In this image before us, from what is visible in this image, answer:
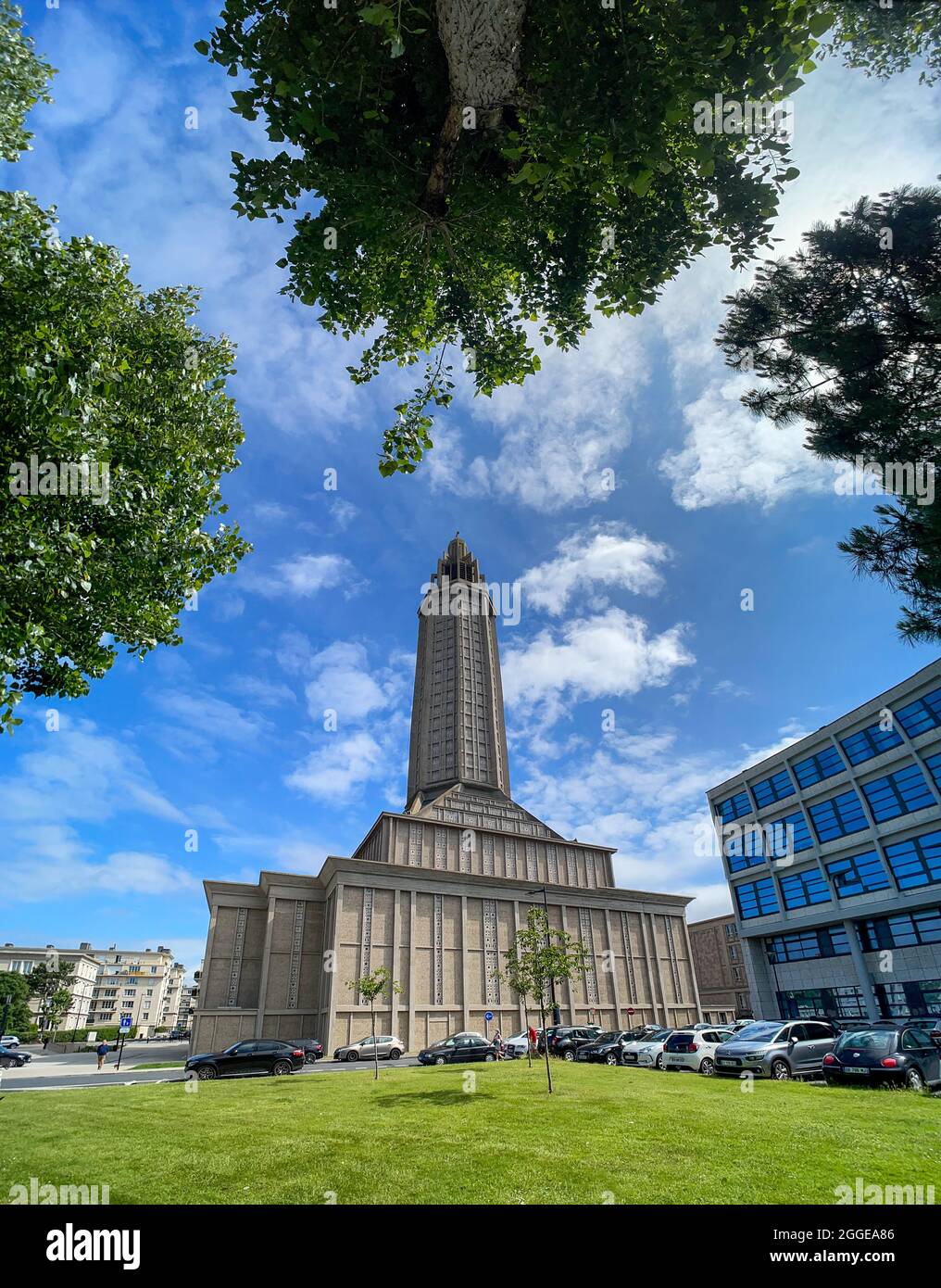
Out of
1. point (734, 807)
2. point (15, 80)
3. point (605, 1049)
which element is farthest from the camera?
point (734, 807)

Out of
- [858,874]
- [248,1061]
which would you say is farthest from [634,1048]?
[858,874]

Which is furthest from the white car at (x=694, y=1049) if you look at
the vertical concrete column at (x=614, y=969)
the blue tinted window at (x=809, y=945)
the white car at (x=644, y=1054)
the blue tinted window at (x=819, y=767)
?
the vertical concrete column at (x=614, y=969)

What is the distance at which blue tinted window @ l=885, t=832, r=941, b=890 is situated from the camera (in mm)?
35500

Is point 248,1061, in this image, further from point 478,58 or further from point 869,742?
point 869,742

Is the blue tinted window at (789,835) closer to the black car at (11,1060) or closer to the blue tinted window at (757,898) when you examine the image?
the blue tinted window at (757,898)

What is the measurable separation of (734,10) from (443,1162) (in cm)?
1293

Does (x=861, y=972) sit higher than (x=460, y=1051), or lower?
higher

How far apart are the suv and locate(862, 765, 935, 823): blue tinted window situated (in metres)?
22.9

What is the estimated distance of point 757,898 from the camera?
47.6m

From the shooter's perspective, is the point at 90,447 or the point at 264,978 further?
the point at 264,978

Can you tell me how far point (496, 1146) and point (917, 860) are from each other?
3921 cm

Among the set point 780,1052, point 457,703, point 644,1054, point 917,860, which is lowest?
point 644,1054
